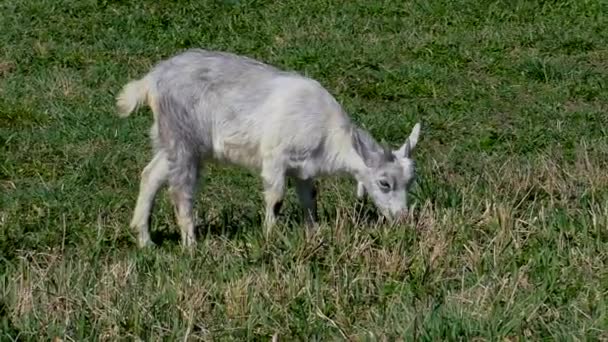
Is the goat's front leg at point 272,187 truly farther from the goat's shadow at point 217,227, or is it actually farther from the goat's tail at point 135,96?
the goat's tail at point 135,96

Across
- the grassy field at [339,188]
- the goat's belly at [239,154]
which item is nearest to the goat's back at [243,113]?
the goat's belly at [239,154]

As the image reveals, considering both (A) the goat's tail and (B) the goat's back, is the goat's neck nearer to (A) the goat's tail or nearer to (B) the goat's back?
(B) the goat's back

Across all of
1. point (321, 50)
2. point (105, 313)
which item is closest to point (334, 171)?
point (105, 313)

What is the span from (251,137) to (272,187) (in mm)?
369

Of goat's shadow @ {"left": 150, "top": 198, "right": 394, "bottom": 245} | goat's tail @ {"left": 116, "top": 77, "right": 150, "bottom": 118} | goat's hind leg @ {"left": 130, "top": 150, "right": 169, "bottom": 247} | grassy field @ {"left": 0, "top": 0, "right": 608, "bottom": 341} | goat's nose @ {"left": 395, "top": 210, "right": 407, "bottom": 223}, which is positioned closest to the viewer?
grassy field @ {"left": 0, "top": 0, "right": 608, "bottom": 341}

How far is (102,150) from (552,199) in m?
3.96

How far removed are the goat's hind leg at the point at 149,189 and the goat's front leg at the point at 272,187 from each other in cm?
68

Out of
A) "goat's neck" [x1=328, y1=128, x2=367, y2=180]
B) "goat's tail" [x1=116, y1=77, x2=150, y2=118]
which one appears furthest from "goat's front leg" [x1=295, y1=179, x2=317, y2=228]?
"goat's tail" [x1=116, y1=77, x2=150, y2=118]

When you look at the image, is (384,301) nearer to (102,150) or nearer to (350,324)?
(350,324)

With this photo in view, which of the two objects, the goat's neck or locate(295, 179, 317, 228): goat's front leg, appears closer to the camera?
the goat's neck

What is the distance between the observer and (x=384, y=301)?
6477 millimetres

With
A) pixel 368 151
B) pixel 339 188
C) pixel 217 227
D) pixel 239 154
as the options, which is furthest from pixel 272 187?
pixel 339 188

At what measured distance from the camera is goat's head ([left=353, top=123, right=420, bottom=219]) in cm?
873

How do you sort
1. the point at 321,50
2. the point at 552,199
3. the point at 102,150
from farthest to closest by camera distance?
the point at 321,50
the point at 102,150
the point at 552,199
